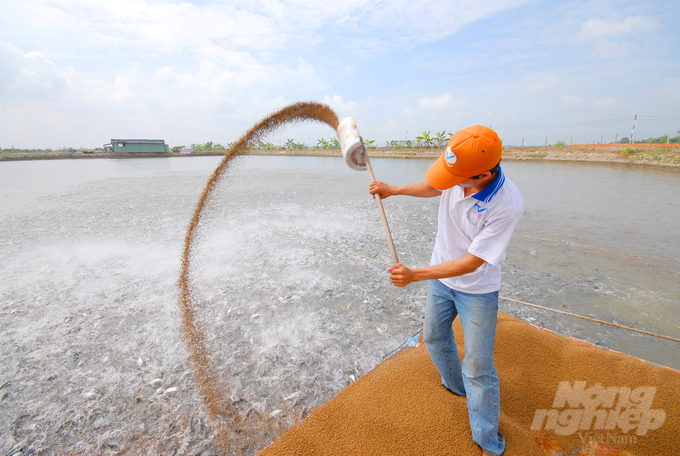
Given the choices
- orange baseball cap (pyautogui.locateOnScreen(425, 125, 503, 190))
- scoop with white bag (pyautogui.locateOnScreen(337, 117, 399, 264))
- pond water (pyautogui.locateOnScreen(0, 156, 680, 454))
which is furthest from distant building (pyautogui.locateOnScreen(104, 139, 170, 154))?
orange baseball cap (pyautogui.locateOnScreen(425, 125, 503, 190))

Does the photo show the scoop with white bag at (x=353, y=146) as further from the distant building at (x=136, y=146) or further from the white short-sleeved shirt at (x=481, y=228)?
the distant building at (x=136, y=146)

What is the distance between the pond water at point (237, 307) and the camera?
2.21 m

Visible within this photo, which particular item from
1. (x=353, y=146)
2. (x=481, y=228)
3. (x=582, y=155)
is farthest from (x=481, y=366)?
(x=582, y=155)

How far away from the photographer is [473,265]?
158cm

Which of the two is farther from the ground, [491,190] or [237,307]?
[491,190]

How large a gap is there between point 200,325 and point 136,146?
156 ft

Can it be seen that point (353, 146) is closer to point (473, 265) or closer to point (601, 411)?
point (473, 265)

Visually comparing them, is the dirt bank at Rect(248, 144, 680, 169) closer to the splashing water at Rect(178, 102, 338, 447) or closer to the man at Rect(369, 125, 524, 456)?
the splashing water at Rect(178, 102, 338, 447)

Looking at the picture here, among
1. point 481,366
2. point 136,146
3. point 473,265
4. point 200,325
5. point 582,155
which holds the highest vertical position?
point 136,146

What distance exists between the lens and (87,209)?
8594 mm

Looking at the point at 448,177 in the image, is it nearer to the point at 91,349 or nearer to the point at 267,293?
the point at 267,293

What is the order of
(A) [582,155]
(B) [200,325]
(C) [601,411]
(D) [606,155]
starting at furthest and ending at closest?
(A) [582,155], (D) [606,155], (B) [200,325], (C) [601,411]

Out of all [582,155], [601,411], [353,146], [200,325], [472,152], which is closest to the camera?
[472,152]

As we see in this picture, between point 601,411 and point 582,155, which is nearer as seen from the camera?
point 601,411
